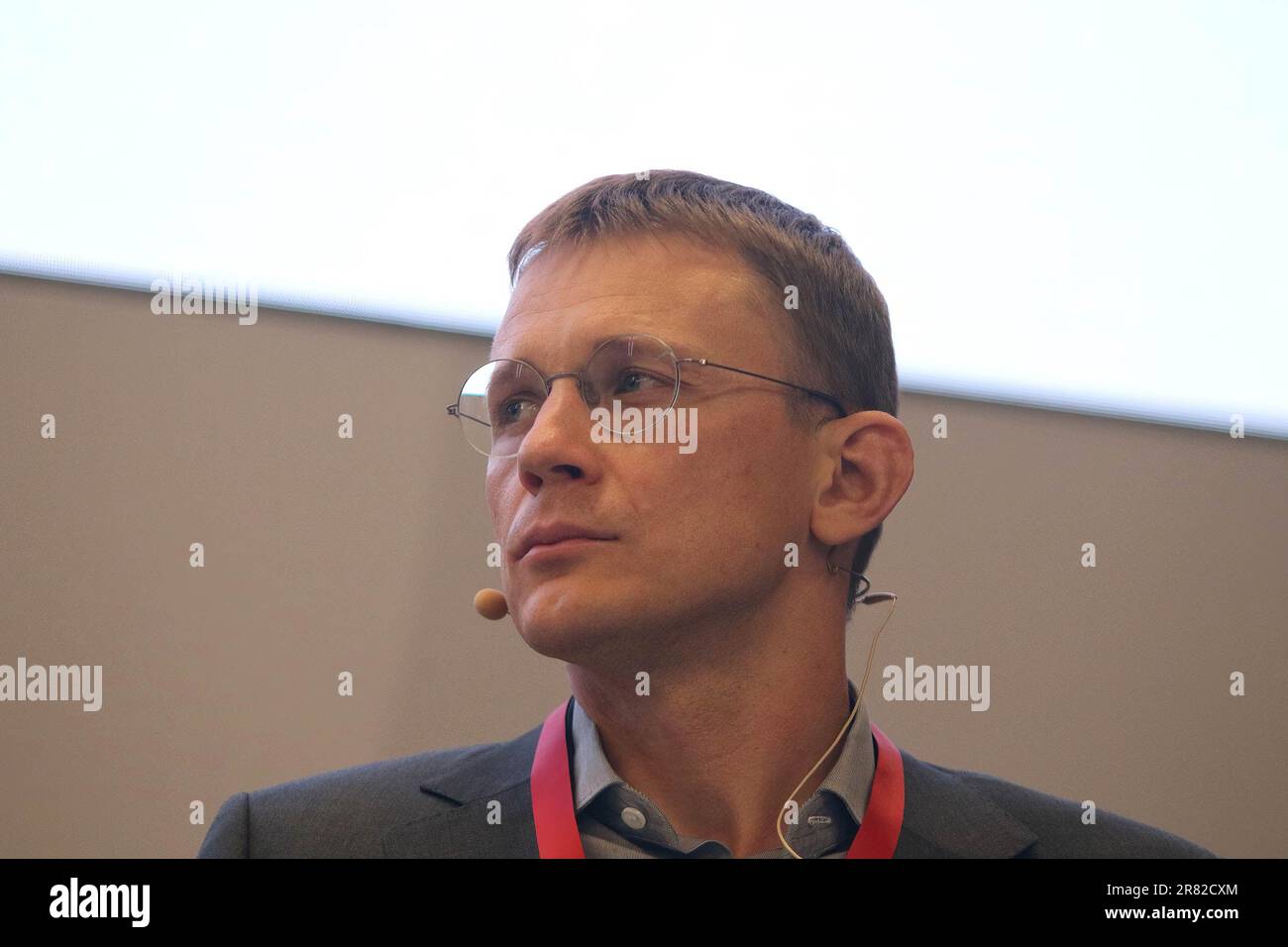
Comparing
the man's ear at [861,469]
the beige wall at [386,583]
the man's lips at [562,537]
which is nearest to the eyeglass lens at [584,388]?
the man's lips at [562,537]

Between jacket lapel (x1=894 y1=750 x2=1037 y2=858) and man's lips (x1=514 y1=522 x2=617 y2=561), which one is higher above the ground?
man's lips (x1=514 y1=522 x2=617 y2=561)

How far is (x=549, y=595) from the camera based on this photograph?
3.77 ft

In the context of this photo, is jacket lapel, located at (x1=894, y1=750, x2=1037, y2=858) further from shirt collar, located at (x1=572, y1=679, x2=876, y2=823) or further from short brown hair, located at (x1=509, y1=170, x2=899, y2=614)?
short brown hair, located at (x1=509, y1=170, x2=899, y2=614)

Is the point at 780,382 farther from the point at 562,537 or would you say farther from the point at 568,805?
the point at 568,805

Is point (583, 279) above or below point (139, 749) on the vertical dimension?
above

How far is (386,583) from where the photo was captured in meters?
2.39

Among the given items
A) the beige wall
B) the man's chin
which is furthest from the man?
the beige wall

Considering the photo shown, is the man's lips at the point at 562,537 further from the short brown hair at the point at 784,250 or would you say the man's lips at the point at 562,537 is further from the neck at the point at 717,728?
the short brown hair at the point at 784,250

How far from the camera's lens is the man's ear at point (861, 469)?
1.32m

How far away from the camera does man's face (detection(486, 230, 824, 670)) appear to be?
1155mm

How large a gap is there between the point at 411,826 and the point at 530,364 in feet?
1.74
